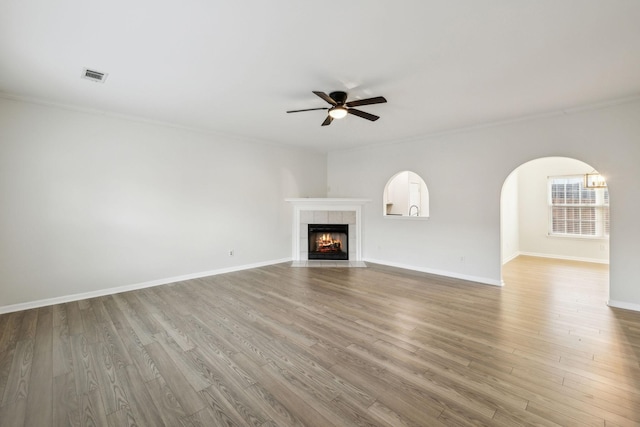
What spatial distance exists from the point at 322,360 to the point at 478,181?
13.4 feet

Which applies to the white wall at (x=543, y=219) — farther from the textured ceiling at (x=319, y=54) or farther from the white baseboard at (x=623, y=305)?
the textured ceiling at (x=319, y=54)

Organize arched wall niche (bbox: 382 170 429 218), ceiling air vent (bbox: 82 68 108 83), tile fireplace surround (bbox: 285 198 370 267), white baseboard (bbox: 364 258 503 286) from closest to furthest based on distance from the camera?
1. ceiling air vent (bbox: 82 68 108 83)
2. white baseboard (bbox: 364 258 503 286)
3. tile fireplace surround (bbox: 285 198 370 267)
4. arched wall niche (bbox: 382 170 429 218)

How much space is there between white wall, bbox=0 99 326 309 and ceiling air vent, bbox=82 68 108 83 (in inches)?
50.4

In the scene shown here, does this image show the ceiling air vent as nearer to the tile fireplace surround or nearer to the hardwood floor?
the hardwood floor

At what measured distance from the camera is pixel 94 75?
2920 mm

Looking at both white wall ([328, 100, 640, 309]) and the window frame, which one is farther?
the window frame

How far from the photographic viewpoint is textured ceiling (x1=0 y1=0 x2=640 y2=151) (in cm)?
196

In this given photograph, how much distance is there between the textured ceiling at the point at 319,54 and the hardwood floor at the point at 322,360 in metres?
2.71

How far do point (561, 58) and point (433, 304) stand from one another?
3000mm

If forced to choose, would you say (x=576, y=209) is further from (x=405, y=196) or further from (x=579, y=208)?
(x=405, y=196)

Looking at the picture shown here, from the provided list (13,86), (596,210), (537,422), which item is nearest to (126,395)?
(537,422)

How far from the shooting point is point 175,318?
3.23 meters

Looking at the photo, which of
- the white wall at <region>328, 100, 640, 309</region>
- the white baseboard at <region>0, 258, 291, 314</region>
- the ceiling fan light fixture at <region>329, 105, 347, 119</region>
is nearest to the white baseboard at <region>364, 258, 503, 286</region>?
the white wall at <region>328, 100, 640, 309</region>

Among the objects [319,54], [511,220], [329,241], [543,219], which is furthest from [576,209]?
[319,54]
